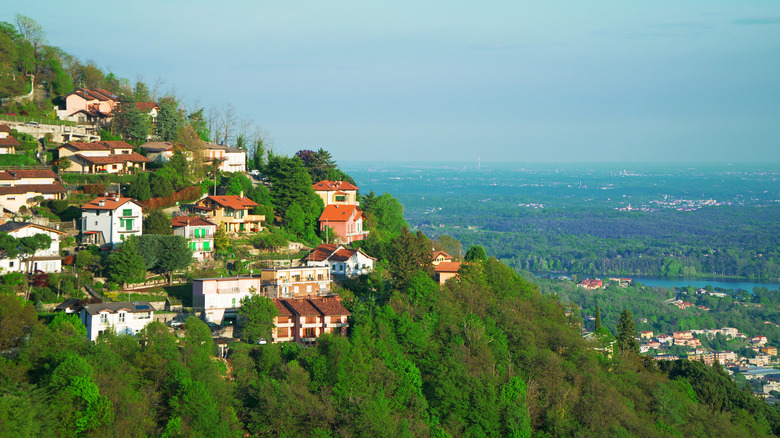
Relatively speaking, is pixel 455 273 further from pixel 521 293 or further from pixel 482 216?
pixel 482 216

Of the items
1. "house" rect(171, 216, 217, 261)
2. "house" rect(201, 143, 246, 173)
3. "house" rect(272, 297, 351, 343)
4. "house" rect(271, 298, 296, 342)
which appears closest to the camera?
"house" rect(271, 298, 296, 342)

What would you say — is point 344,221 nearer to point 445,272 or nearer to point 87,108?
point 445,272

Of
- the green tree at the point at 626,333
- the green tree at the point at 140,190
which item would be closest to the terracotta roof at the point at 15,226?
the green tree at the point at 140,190

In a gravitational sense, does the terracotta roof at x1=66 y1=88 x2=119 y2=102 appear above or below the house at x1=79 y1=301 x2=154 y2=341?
above

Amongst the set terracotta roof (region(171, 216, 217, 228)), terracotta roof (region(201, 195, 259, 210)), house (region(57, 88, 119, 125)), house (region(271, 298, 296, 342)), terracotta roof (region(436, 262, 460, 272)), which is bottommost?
house (region(271, 298, 296, 342))

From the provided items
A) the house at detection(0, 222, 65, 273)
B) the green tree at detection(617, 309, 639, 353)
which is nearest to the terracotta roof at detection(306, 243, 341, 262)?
the house at detection(0, 222, 65, 273)

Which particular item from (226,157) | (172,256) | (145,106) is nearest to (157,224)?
(172,256)

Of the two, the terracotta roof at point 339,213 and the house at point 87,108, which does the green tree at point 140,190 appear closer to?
the terracotta roof at point 339,213

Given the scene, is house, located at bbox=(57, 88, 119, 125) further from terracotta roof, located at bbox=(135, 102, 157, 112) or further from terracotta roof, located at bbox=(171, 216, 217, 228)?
terracotta roof, located at bbox=(171, 216, 217, 228)
